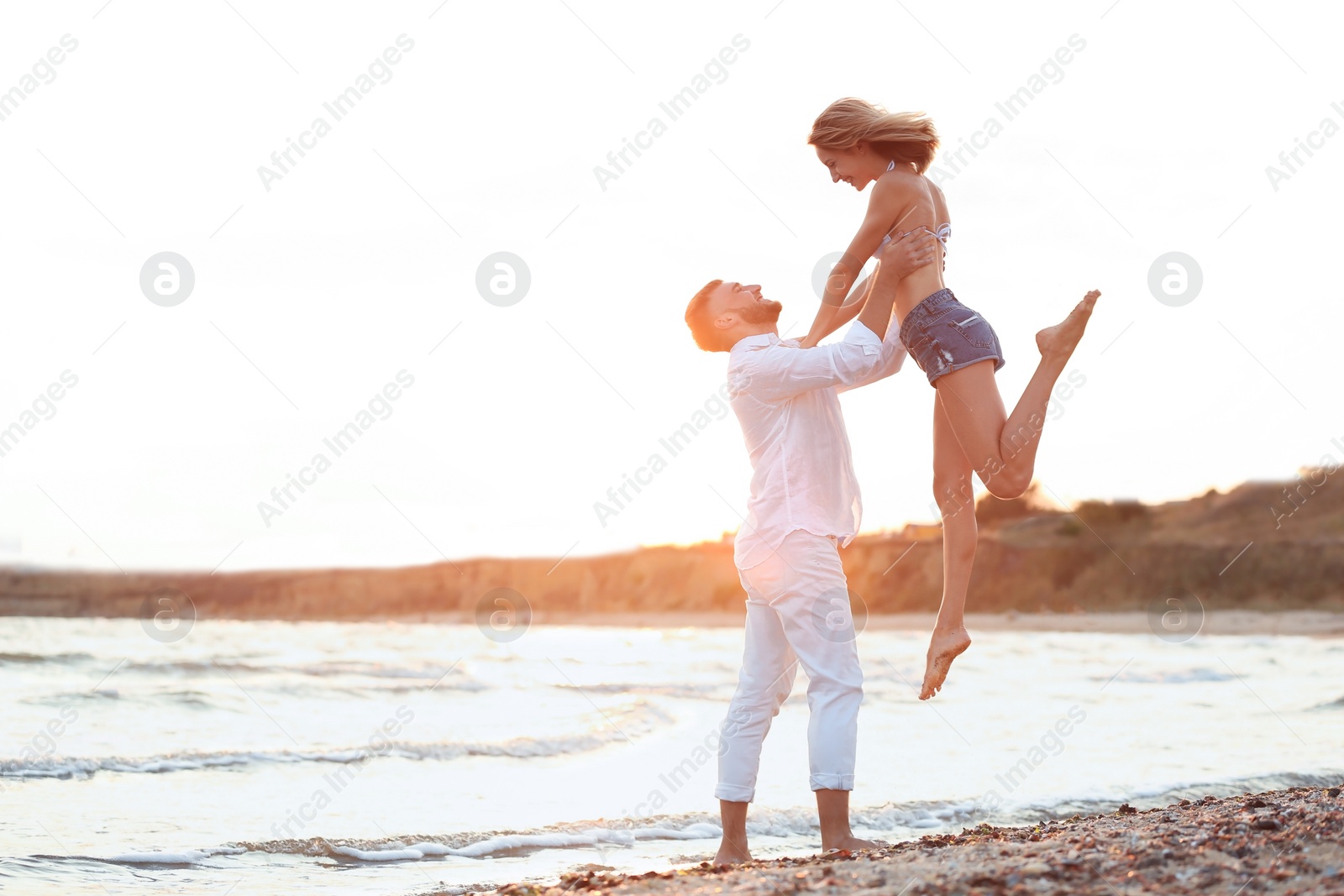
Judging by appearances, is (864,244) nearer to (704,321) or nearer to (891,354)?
(891,354)

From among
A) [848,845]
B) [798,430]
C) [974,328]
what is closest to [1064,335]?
[974,328]

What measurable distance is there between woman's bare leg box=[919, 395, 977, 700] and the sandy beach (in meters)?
0.77

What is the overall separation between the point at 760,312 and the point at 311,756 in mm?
5022

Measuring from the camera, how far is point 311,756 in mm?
7297

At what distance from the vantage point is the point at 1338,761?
20.5 feet

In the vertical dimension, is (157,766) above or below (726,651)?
below

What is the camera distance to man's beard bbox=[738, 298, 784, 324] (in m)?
3.89

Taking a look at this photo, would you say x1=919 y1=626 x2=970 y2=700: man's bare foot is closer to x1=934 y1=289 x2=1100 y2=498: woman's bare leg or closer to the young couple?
the young couple

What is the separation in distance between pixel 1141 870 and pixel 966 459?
5.66ft

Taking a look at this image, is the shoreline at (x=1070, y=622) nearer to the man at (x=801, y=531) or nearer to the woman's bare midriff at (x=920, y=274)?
the man at (x=801, y=531)

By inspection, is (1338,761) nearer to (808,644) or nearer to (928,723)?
(928,723)

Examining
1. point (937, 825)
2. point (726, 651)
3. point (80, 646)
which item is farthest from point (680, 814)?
point (80, 646)

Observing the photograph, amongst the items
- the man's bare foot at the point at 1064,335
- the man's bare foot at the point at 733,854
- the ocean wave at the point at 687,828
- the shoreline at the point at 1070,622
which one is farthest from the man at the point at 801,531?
the shoreline at the point at 1070,622

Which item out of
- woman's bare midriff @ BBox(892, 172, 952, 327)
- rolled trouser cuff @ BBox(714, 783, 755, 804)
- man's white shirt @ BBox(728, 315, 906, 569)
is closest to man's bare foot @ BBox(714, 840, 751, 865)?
rolled trouser cuff @ BBox(714, 783, 755, 804)
